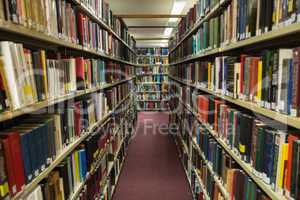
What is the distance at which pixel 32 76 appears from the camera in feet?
3.46

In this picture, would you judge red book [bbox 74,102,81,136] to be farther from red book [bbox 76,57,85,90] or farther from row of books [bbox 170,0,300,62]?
row of books [bbox 170,0,300,62]

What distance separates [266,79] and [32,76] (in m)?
1.09

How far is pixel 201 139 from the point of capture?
8.02ft

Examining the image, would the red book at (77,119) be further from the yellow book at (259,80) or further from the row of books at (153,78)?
the row of books at (153,78)

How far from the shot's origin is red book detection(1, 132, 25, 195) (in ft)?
2.87

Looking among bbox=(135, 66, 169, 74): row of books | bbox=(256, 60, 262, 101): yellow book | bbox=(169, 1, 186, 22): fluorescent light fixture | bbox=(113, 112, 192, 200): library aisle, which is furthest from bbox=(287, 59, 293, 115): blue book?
bbox=(135, 66, 169, 74): row of books

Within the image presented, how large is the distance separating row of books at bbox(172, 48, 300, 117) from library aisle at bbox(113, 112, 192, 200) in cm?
180

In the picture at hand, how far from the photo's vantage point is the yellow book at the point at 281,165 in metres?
0.94

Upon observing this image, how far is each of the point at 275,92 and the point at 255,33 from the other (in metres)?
0.37

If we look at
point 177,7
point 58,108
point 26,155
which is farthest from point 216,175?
point 177,7

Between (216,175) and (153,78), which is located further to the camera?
(153,78)

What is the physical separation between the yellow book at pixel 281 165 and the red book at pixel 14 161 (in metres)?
1.07

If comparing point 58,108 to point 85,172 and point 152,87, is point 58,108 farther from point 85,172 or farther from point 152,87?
point 152,87

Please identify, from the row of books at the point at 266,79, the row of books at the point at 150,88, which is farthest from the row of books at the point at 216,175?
the row of books at the point at 150,88
